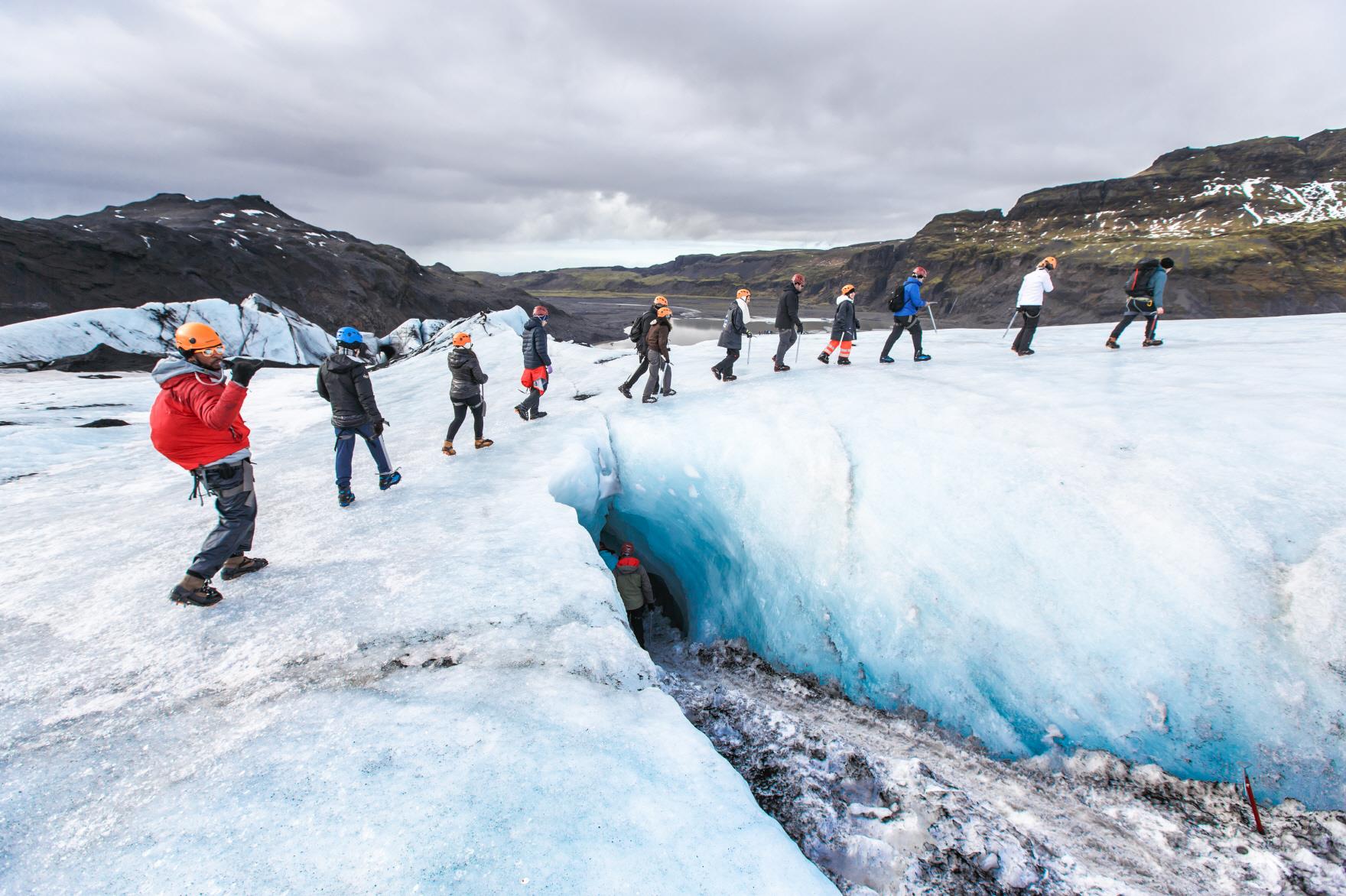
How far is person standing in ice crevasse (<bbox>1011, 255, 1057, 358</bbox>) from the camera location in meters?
9.38

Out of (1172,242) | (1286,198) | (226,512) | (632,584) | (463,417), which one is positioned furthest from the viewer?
(1286,198)

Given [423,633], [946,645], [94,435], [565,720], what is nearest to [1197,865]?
[946,645]

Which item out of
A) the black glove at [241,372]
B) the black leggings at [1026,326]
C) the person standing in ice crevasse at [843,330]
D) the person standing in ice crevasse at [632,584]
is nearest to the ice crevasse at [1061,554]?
the person standing in ice crevasse at [632,584]

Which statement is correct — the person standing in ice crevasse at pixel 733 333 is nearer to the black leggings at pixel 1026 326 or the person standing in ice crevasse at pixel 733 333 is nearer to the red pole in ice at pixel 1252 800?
the black leggings at pixel 1026 326

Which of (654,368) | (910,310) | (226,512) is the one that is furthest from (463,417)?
(910,310)

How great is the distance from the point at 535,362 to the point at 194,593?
619 cm

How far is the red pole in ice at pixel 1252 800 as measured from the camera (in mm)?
3504

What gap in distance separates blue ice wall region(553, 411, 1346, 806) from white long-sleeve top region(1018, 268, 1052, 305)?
209 inches

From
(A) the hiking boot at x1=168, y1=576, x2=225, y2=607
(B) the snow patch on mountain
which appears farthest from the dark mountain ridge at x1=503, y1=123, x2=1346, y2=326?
(A) the hiking boot at x1=168, y1=576, x2=225, y2=607

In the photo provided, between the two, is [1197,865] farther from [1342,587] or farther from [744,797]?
[744,797]

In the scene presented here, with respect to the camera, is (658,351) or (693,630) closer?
(693,630)

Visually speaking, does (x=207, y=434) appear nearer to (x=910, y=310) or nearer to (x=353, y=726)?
(x=353, y=726)

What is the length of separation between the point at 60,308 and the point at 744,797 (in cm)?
4455

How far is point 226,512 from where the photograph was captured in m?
4.35
